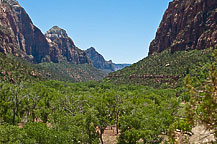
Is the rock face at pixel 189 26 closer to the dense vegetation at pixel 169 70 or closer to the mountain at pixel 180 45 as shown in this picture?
the mountain at pixel 180 45

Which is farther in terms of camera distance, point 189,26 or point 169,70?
point 189,26

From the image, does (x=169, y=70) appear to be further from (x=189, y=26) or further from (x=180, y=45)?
(x=189, y=26)

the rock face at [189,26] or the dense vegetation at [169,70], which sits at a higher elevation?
the rock face at [189,26]

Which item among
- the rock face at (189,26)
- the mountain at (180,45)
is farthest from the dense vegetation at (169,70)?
the rock face at (189,26)

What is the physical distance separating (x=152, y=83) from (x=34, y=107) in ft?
260

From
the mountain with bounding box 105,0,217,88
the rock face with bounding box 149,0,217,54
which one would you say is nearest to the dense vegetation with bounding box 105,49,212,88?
the mountain with bounding box 105,0,217,88

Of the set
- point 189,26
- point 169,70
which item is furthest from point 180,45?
point 169,70

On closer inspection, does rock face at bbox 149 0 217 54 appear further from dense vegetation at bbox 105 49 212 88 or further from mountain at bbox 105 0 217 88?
dense vegetation at bbox 105 49 212 88

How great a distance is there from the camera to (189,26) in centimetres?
13212

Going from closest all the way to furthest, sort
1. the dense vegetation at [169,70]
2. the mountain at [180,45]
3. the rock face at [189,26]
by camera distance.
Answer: the dense vegetation at [169,70] < the mountain at [180,45] < the rock face at [189,26]

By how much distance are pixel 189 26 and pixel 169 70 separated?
47.7 meters

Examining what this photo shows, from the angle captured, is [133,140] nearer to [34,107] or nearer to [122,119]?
[122,119]

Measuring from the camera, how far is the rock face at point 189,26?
4574 inches

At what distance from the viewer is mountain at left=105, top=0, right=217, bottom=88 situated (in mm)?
100562
